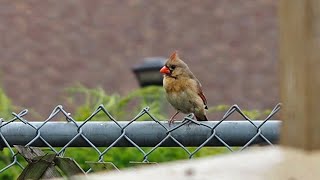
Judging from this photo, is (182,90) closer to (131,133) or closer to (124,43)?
(131,133)

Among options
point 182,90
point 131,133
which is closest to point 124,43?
point 182,90

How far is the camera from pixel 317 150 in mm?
958

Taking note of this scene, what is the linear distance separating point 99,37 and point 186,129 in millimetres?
11776

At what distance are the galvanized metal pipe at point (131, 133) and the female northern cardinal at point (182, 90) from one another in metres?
1.60

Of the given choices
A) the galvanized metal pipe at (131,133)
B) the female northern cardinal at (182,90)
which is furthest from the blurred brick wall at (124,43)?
the galvanized metal pipe at (131,133)

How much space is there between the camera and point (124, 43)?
14.3 metres

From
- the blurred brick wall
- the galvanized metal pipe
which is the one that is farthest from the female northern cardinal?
the blurred brick wall

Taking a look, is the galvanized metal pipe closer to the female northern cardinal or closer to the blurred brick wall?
the female northern cardinal

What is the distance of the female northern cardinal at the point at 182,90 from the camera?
4156mm

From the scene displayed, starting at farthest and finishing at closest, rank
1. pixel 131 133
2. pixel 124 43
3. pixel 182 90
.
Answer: pixel 124 43
pixel 182 90
pixel 131 133

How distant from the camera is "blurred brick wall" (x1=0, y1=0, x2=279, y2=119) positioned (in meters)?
14.2

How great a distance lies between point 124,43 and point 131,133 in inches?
465

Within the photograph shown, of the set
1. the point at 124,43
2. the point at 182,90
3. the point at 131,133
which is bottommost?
the point at 124,43

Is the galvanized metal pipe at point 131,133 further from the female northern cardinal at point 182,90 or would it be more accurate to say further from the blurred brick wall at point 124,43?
the blurred brick wall at point 124,43
